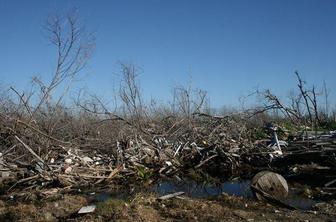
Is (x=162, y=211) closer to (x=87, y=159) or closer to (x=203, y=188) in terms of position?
(x=203, y=188)

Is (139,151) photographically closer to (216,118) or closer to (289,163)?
(216,118)

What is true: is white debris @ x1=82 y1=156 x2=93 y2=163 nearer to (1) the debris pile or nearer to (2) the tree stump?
(1) the debris pile

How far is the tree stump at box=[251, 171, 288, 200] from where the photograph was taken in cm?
819

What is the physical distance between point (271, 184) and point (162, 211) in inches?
98.3

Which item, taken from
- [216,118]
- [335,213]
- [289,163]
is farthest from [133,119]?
[335,213]

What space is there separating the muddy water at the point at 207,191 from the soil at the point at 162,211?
62 centimetres

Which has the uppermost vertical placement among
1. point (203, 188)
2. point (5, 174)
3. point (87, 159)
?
point (87, 159)

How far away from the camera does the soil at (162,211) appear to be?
6488 millimetres

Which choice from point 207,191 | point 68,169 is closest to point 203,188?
point 207,191

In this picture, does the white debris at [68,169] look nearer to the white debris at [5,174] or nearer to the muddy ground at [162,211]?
the white debris at [5,174]

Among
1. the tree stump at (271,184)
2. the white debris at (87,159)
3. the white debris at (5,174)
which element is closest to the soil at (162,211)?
the tree stump at (271,184)

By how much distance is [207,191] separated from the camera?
9477 millimetres

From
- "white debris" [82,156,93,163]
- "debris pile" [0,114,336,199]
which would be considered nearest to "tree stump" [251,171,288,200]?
"debris pile" [0,114,336,199]

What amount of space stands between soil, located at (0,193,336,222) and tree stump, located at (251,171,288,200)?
1.83 feet
